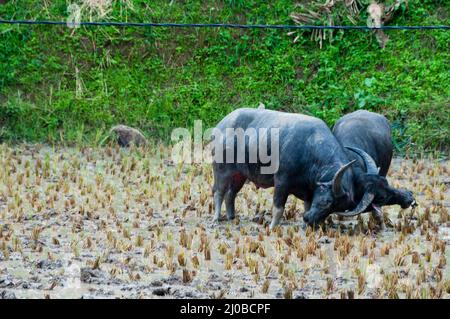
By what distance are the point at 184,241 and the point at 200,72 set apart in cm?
680

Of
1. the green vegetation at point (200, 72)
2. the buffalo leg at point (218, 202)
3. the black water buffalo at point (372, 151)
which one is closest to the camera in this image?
the black water buffalo at point (372, 151)

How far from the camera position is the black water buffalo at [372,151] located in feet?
30.4

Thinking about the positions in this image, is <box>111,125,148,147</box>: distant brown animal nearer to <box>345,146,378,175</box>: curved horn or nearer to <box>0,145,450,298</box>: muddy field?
<box>0,145,450,298</box>: muddy field

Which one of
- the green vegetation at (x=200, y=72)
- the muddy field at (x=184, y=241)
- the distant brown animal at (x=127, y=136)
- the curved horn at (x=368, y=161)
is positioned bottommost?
the muddy field at (x=184, y=241)

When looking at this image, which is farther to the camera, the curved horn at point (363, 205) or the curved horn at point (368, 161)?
the curved horn at point (368, 161)

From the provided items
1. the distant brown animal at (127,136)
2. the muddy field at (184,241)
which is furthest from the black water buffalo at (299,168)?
the distant brown animal at (127,136)

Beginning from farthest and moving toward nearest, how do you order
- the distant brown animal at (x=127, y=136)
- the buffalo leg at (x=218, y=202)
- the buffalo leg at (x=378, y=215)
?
the distant brown animal at (x=127, y=136)
the buffalo leg at (x=218, y=202)
the buffalo leg at (x=378, y=215)

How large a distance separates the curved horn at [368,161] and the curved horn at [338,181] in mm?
330

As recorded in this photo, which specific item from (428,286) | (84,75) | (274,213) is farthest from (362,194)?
(84,75)

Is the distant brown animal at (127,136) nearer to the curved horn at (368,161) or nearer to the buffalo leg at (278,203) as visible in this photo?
the buffalo leg at (278,203)

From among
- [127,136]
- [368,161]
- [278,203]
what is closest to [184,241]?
[278,203]

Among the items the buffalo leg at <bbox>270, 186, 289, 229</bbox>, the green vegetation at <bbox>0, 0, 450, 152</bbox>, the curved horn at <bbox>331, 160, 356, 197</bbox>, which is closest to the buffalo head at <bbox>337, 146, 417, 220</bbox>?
the curved horn at <bbox>331, 160, 356, 197</bbox>

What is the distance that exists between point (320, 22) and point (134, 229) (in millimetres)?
6777
